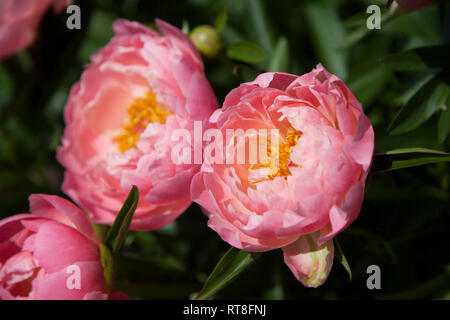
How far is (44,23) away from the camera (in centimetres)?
92

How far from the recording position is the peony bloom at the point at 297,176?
48cm

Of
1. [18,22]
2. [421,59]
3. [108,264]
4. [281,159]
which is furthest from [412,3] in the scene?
[18,22]

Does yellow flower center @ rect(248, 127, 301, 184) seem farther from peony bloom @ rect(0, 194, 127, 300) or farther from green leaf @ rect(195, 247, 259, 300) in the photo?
peony bloom @ rect(0, 194, 127, 300)

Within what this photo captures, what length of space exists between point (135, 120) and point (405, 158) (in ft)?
1.41

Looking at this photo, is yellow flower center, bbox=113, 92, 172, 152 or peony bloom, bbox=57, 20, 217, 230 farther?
yellow flower center, bbox=113, 92, 172, 152

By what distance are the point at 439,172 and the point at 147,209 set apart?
398 millimetres

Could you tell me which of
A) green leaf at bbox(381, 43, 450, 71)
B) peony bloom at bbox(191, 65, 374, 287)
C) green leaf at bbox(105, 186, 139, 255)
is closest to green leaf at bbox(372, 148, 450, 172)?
peony bloom at bbox(191, 65, 374, 287)

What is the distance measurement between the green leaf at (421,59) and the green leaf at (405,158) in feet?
0.48

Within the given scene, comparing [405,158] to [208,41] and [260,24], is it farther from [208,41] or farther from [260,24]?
[260,24]

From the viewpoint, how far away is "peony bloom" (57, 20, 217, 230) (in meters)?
0.57

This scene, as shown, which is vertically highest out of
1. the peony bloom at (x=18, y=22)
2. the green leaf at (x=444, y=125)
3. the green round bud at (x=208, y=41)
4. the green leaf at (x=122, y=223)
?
the peony bloom at (x=18, y=22)

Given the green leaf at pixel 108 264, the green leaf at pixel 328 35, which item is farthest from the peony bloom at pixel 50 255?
the green leaf at pixel 328 35

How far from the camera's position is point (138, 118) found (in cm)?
78

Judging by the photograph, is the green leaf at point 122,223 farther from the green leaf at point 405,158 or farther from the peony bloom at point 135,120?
the green leaf at point 405,158
